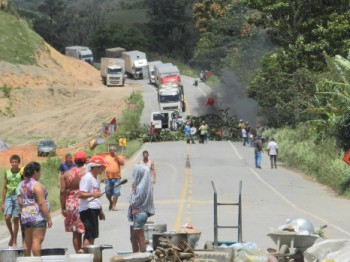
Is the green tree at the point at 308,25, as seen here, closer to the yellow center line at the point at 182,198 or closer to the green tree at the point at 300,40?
the green tree at the point at 300,40

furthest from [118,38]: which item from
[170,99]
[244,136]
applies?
[244,136]

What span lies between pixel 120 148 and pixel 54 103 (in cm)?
4320

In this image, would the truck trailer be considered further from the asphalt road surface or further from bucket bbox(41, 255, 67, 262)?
bucket bbox(41, 255, 67, 262)

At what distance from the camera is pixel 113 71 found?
4065 inches

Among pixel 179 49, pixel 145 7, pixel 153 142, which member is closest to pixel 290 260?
pixel 153 142

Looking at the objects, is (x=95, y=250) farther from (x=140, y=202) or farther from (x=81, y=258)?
(x=140, y=202)

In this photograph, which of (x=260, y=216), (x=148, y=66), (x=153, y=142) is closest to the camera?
(x=260, y=216)

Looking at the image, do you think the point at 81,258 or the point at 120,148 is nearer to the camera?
the point at 81,258

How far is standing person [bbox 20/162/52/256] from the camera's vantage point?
13781 millimetres

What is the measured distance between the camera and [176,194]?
31.5 metres

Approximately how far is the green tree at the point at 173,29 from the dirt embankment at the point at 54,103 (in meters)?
24.8

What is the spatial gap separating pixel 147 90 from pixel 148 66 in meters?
9.65

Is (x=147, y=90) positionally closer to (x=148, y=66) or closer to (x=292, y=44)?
(x=148, y=66)

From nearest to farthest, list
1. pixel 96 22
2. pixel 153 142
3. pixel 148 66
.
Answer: pixel 153 142 < pixel 148 66 < pixel 96 22
